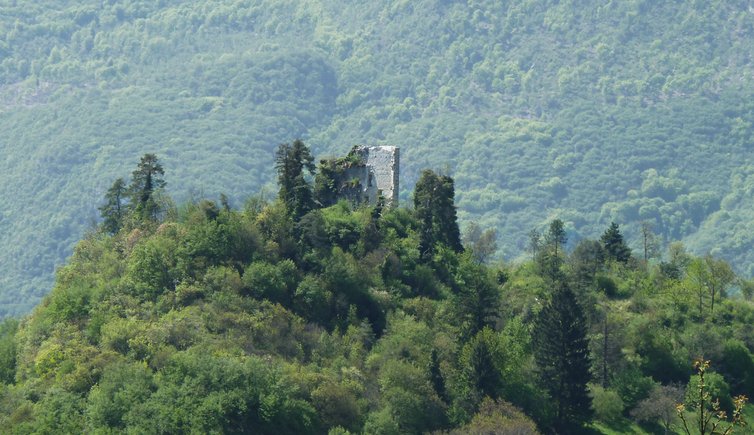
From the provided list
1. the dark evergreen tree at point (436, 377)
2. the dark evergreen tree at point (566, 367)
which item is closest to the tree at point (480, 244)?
the dark evergreen tree at point (566, 367)

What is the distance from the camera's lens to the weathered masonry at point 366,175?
103 meters

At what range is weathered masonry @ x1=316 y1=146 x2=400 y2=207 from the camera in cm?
10300

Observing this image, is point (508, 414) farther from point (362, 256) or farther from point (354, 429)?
point (362, 256)

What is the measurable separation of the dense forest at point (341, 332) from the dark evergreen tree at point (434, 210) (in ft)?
0.44

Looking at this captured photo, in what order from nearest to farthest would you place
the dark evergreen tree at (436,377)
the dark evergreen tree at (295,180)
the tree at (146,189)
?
1. the dark evergreen tree at (436,377)
2. the dark evergreen tree at (295,180)
3. the tree at (146,189)

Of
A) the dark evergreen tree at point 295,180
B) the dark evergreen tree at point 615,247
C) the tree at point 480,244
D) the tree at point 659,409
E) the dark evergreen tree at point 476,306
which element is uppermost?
the dark evergreen tree at point 295,180

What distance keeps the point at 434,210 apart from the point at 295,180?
923 centimetres

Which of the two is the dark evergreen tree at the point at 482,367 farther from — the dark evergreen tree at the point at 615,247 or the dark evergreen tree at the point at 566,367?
the dark evergreen tree at the point at 615,247

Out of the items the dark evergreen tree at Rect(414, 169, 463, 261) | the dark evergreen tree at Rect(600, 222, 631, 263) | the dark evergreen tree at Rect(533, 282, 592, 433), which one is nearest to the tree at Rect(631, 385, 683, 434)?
the dark evergreen tree at Rect(533, 282, 592, 433)

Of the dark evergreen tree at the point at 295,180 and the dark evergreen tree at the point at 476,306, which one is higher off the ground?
the dark evergreen tree at the point at 295,180

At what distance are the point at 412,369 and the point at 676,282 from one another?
26.6 m

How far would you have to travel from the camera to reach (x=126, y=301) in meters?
90.6

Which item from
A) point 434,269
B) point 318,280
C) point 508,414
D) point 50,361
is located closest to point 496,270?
point 434,269

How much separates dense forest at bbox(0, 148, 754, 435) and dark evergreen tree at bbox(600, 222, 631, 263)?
9.83ft
